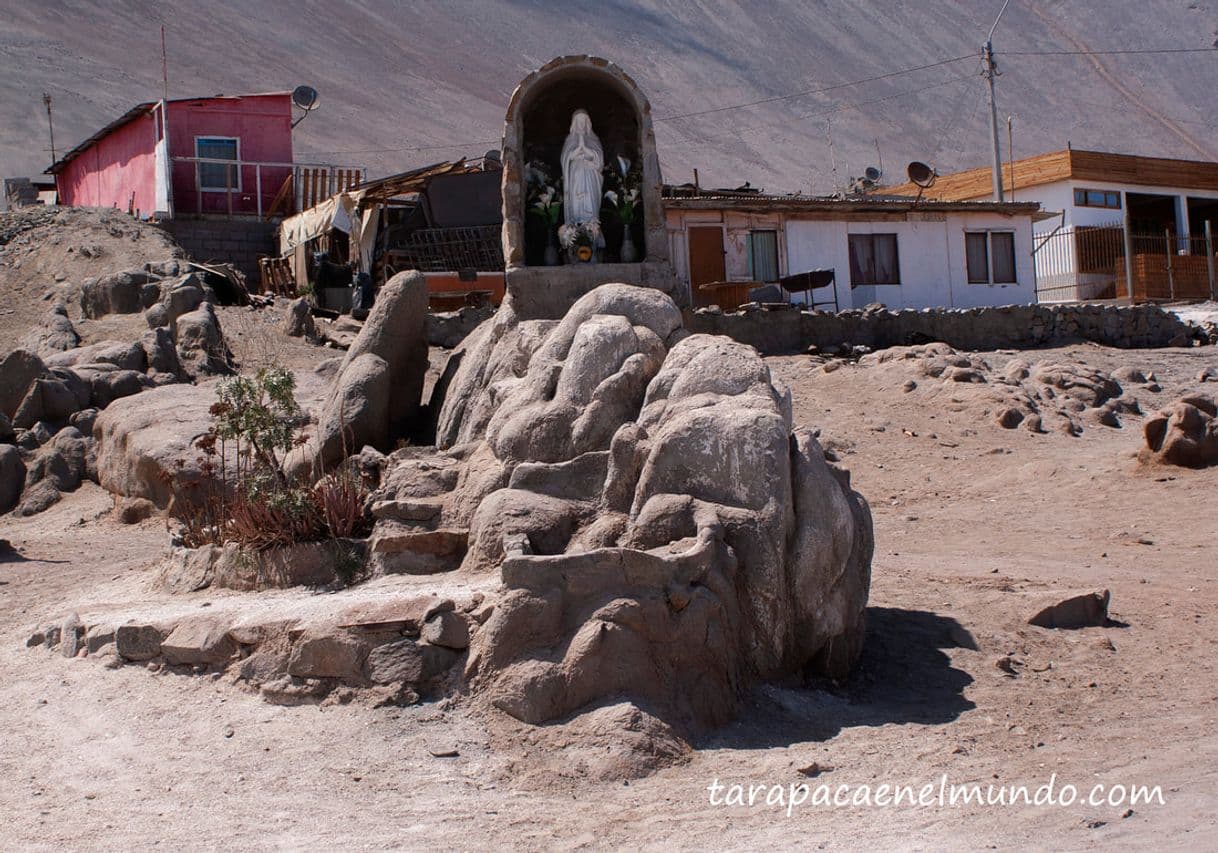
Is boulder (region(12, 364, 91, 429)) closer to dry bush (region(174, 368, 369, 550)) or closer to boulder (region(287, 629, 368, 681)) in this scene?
dry bush (region(174, 368, 369, 550))

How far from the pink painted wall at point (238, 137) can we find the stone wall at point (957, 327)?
13.9 m

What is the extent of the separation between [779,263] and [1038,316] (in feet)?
16.3

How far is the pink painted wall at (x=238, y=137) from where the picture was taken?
95.9ft

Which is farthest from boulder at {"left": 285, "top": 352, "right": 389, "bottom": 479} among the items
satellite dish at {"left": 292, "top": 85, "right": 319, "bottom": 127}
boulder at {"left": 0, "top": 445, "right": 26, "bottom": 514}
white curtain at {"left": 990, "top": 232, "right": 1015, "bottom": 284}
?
satellite dish at {"left": 292, "top": 85, "right": 319, "bottom": 127}

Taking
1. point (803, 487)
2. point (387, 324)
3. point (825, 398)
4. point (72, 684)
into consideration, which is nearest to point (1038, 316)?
point (825, 398)

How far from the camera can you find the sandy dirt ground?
5.42 m

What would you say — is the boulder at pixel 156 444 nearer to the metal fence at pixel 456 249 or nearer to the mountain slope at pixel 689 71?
the metal fence at pixel 456 249

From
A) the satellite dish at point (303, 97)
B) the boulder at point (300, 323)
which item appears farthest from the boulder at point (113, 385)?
the satellite dish at point (303, 97)

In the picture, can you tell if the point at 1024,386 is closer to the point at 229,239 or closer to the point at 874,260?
the point at 874,260

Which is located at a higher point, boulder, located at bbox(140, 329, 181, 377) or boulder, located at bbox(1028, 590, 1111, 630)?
boulder, located at bbox(140, 329, 181, 377)

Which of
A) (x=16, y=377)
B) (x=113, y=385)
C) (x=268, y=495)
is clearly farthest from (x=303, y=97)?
(x=268, y=495)

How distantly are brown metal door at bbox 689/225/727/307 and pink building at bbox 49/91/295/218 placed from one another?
395 inches

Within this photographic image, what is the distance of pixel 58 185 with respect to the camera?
3744 cm

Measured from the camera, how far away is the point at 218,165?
2977 cm
